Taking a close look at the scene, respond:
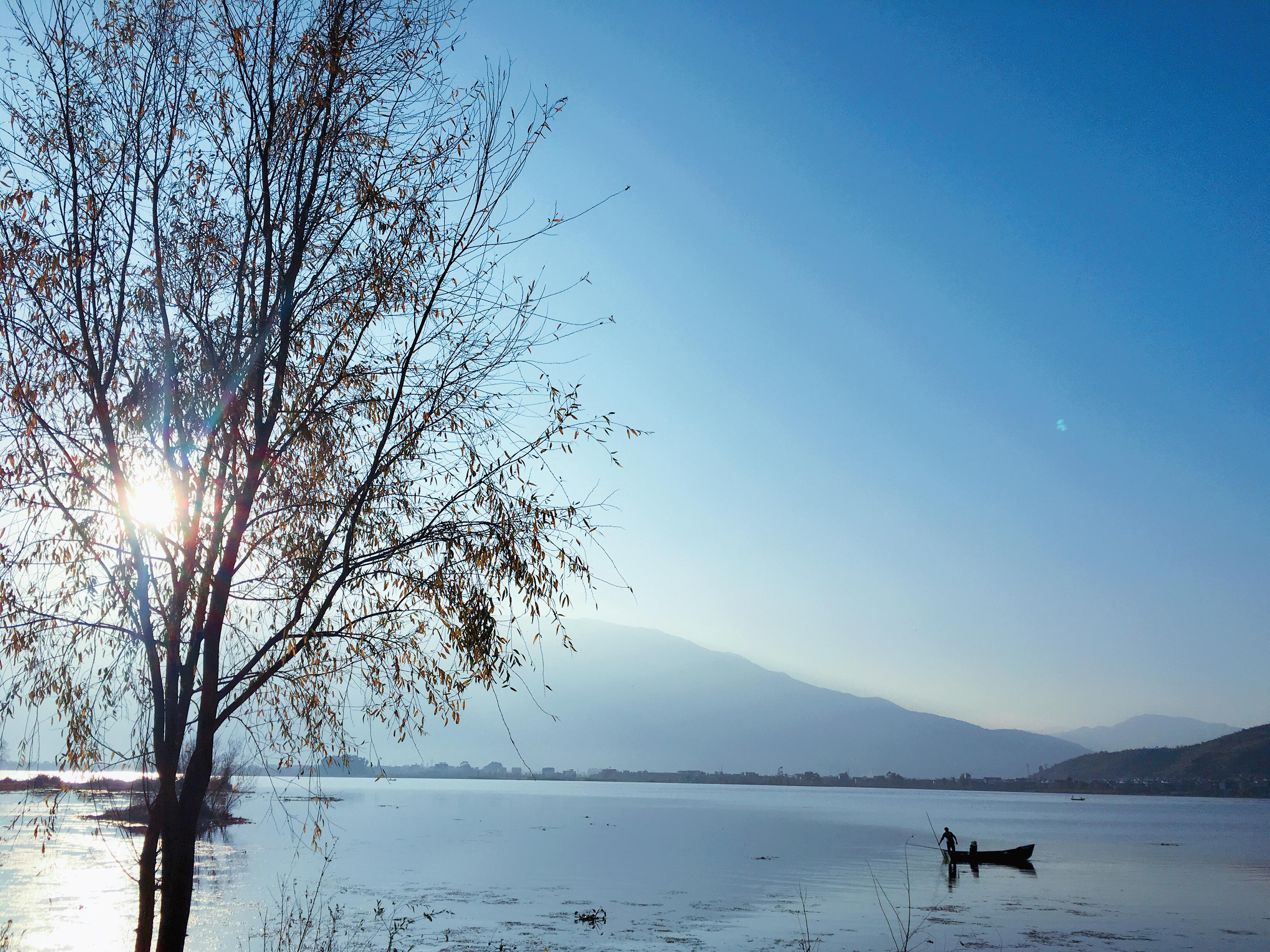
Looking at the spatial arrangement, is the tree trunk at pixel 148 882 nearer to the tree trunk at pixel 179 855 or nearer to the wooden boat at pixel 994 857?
the tree trunk at pixel 179 855

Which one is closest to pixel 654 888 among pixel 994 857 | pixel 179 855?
pixel 994 857

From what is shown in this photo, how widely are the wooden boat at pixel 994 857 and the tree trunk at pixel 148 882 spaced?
62870mm

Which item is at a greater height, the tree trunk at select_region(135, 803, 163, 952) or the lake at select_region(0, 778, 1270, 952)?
the tree trunk at select_region(135, 803, 163, 952)

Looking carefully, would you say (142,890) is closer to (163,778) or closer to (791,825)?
(163,778)

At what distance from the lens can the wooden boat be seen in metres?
63.1

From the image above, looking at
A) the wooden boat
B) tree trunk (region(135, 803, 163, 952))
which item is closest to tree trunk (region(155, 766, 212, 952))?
tree trunk (region(135, 803, 163, 952))

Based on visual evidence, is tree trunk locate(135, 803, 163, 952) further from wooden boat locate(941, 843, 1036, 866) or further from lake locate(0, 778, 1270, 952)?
wooden boat locate(941, 843, 1036, 866)

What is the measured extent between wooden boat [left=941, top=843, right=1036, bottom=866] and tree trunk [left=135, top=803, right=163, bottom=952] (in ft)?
206

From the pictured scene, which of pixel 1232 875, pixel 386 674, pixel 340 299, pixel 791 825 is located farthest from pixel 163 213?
pixel 791 825

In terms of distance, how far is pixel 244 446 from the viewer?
29.9 ft

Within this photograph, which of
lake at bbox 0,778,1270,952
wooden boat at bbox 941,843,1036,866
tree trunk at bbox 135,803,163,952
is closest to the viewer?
tree trunk at bbox 135,803,163,952

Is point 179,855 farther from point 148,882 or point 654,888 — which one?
point 654,888

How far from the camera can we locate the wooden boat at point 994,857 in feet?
207

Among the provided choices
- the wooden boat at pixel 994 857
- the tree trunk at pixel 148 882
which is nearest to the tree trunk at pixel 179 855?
the tree trunk at pixel 148 882
